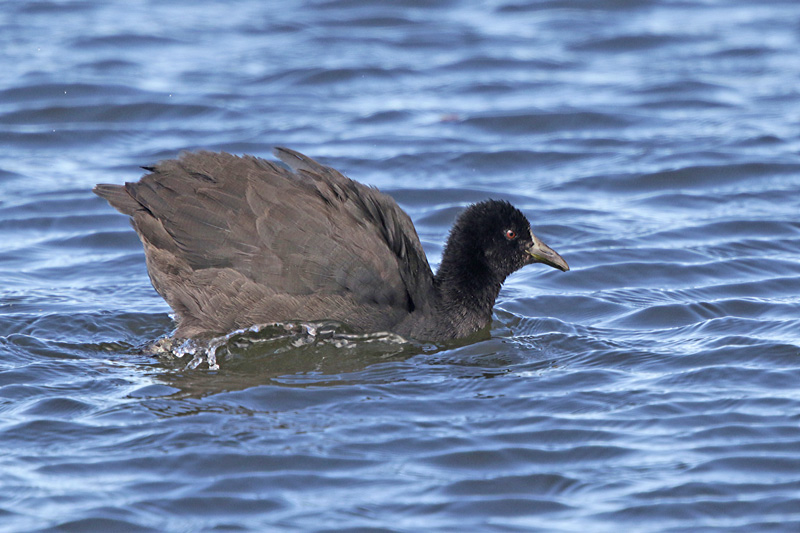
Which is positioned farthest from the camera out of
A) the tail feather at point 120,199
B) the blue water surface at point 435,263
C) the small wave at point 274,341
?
the tail feather at point 120,199

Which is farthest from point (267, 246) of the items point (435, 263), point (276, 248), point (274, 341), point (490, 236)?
point (435, 263)

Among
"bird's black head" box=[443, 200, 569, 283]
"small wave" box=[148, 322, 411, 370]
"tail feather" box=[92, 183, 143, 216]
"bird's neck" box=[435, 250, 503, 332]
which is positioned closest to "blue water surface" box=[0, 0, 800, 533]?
"small wave" box=[148, 322, 411, 370]

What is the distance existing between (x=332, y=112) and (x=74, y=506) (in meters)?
8.57

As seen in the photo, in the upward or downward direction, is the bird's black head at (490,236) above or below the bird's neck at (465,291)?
above

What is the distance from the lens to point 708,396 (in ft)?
22.2

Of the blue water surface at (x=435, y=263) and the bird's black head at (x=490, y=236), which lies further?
the bird's black head at (x=490, y=236)

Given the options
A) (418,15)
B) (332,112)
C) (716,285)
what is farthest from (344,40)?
(716,285)

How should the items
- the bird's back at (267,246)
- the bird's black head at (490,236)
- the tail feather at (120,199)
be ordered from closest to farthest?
the bird's back at (267,246) < the tail feather at (120,199) < the bird's black head at (490,236)

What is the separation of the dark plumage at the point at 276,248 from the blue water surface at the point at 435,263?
10.1 inches

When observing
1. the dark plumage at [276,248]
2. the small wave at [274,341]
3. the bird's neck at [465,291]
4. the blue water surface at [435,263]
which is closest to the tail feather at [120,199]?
the dark plumage at [276,248]

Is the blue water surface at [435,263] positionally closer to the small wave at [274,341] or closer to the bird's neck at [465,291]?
the small wave at [274,341]

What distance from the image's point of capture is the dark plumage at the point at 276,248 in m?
7.28

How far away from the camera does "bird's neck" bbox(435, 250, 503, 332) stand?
7883 millimetres

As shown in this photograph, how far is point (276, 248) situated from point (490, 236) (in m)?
1.64
